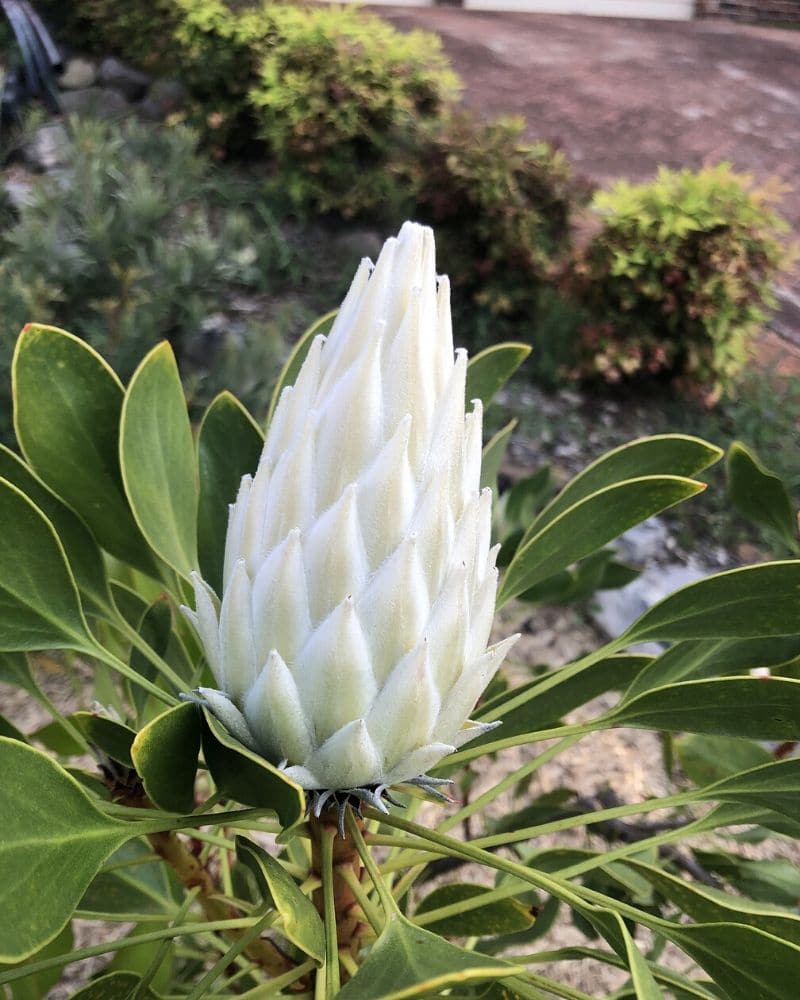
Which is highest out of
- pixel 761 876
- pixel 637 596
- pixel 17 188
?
pixel 761 876

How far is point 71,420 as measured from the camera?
2.06 ft

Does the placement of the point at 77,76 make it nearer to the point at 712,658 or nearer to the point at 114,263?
the point at 114,263

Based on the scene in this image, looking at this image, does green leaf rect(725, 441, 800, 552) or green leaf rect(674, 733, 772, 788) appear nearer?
green leaf rect(725, 441, 800, 552)

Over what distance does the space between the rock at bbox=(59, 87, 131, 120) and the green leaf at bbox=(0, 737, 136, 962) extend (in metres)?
5.75

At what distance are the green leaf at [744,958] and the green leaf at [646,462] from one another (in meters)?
0.32

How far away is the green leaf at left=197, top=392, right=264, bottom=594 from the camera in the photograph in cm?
73

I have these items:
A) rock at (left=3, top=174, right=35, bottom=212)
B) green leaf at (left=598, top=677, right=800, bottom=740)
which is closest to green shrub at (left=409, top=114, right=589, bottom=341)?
rock at (left=3, top=174, right=35, bottom=212)

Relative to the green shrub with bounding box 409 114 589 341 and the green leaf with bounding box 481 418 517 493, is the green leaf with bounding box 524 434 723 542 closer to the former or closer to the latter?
the green leaf with bounding box 481 418 517 493

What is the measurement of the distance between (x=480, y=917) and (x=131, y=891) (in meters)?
0.35

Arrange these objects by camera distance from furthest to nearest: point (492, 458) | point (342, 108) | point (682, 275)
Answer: point (342, 108)
point (682, 275)
point (492, 458)

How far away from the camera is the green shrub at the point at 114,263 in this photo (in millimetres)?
2400

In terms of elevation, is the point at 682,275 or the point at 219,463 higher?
the point at 219,463

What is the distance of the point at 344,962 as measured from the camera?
2.11 feet

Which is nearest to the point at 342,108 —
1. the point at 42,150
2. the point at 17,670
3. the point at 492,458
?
the point at 42,150
